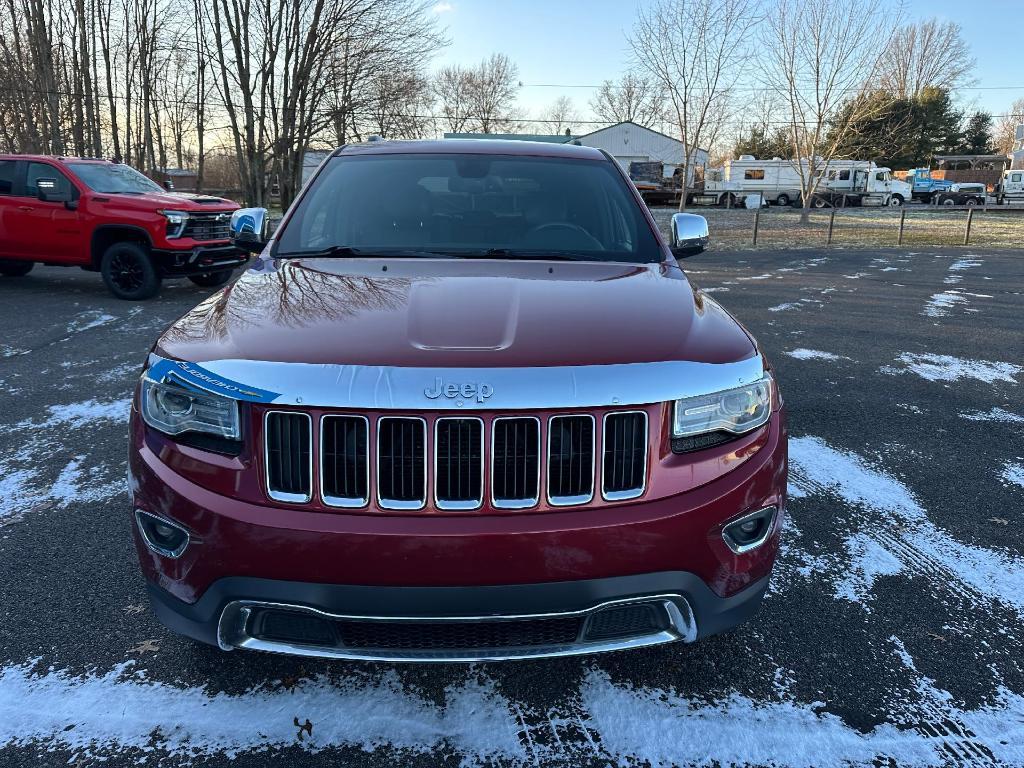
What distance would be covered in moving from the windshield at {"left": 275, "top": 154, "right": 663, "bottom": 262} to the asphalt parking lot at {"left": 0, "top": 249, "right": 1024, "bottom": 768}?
1493mm

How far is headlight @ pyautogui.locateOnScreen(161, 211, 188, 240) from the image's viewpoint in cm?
870

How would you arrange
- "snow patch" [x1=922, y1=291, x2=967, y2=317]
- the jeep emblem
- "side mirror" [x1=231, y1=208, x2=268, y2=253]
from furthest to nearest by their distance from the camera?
"snow patch" [x1=922, y1=291, x2=967, y2=317]
"side mirror" [x1=231, y1=208, x2=268, y2=253]
the jeep emblem

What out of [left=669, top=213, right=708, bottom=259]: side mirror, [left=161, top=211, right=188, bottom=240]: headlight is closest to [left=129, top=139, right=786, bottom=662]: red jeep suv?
[left=669, top=213, right=708, bottom=259]: side mirror

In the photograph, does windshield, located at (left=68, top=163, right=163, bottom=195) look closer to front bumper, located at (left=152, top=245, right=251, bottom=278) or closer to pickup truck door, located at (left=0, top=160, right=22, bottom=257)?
pickup truck door, located at (left=0, top=160, right=22, bottom=257)

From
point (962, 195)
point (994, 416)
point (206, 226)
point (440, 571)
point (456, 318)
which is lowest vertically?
point (994, 416)

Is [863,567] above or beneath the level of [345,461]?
beneath

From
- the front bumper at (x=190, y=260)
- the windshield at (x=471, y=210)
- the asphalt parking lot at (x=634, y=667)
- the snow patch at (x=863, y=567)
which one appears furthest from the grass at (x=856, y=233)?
the snow patch at (x=863, y=567)

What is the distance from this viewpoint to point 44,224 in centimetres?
916

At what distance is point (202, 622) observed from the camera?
1.78 metres

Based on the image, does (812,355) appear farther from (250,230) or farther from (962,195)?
(962,195)

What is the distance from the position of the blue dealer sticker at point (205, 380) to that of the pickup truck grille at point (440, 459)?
63 mm

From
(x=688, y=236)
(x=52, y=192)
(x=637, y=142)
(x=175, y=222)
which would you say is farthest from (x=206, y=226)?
(x=637, y=142)

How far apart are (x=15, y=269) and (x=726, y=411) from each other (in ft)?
39.9

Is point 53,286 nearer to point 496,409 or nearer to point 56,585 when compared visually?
point 56,585
